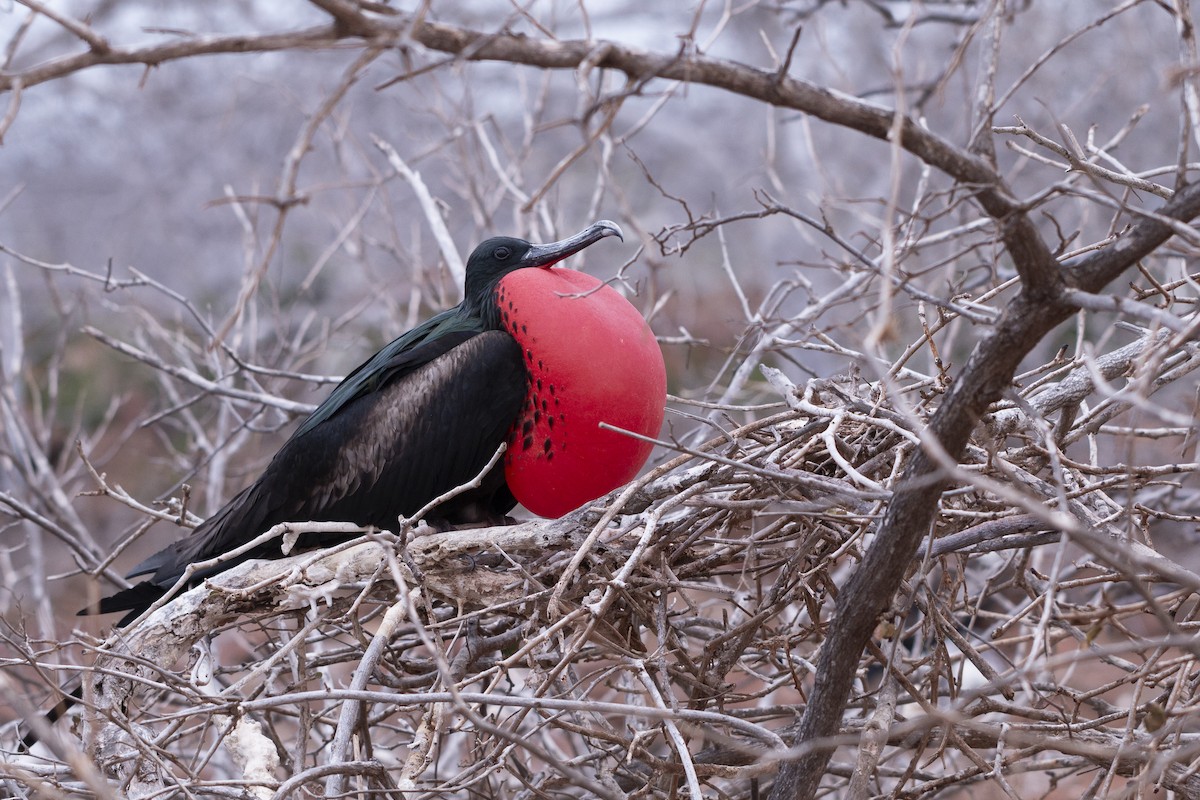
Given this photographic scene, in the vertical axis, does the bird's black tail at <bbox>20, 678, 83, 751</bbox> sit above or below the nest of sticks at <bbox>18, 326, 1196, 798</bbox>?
below

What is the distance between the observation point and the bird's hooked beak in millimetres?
2020

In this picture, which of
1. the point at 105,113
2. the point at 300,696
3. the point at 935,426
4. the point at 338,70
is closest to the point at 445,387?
the point at 300,696

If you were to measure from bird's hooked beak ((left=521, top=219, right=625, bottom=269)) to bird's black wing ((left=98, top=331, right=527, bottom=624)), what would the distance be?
20 centimetres

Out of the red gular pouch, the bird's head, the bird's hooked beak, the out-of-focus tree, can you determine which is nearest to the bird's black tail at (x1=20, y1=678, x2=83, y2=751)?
the out-of-focus tree

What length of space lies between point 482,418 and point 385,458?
23cm

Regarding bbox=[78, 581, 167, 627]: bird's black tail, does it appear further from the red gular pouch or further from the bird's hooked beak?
the bird's hooked beak

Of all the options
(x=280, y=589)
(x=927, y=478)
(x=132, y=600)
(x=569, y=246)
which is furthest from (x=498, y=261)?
(x=927, y=478)

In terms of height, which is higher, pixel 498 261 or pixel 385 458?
pixel 498 261

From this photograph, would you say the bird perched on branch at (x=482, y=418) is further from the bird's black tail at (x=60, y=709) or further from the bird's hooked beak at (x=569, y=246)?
the bird's black tail at (x=60, y=709)

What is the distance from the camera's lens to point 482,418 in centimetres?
199

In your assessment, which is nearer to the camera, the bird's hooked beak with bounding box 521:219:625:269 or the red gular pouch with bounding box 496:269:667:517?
the red gular pouch with bounding box 496:269:667:517

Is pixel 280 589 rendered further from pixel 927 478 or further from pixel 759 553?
pixel 927 478

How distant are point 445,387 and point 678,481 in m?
0.57

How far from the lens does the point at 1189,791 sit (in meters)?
1.59
